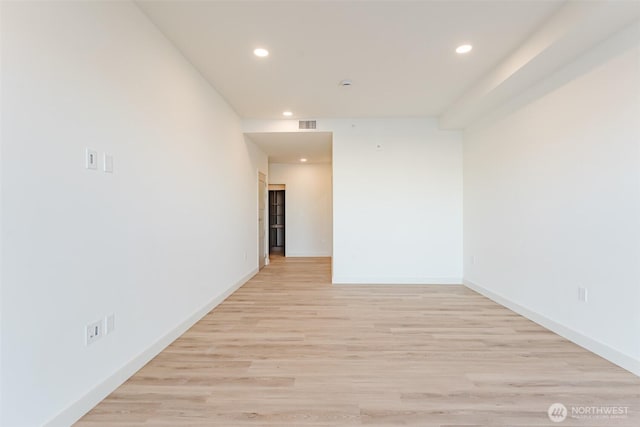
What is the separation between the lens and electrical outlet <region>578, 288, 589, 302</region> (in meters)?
2.63

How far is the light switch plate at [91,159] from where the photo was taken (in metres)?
1.80

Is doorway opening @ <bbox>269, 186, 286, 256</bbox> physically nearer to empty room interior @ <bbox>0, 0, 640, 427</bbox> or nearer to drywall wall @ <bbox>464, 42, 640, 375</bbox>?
empty room interior @ <bbox>0, 0, 640, 427</bbox>

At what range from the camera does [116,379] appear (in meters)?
2.04

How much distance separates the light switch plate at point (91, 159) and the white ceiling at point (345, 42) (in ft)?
4.23

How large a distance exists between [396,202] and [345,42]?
2.98 metres

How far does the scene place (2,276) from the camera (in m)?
1.33

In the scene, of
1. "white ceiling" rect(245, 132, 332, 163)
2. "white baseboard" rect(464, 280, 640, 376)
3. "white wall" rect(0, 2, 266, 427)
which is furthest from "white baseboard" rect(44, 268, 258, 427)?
"white baseboard" rect(464, 280, 640, 376)

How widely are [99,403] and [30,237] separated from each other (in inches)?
46.2

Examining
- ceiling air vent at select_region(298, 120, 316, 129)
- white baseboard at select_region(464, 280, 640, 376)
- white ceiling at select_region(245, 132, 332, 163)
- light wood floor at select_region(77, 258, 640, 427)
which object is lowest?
light wood floor at select_region(77, 258, 640, 427)

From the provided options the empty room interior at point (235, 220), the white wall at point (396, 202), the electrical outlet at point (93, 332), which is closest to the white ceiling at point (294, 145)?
the white wall at point (396, 202)

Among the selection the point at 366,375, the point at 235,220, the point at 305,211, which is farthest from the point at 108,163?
the point at 305,211

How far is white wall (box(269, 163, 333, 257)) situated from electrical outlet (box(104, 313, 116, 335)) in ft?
21.2

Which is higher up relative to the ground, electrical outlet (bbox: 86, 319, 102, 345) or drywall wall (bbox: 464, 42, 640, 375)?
drywall wall (bbox: 464, 42, 640, 375)
